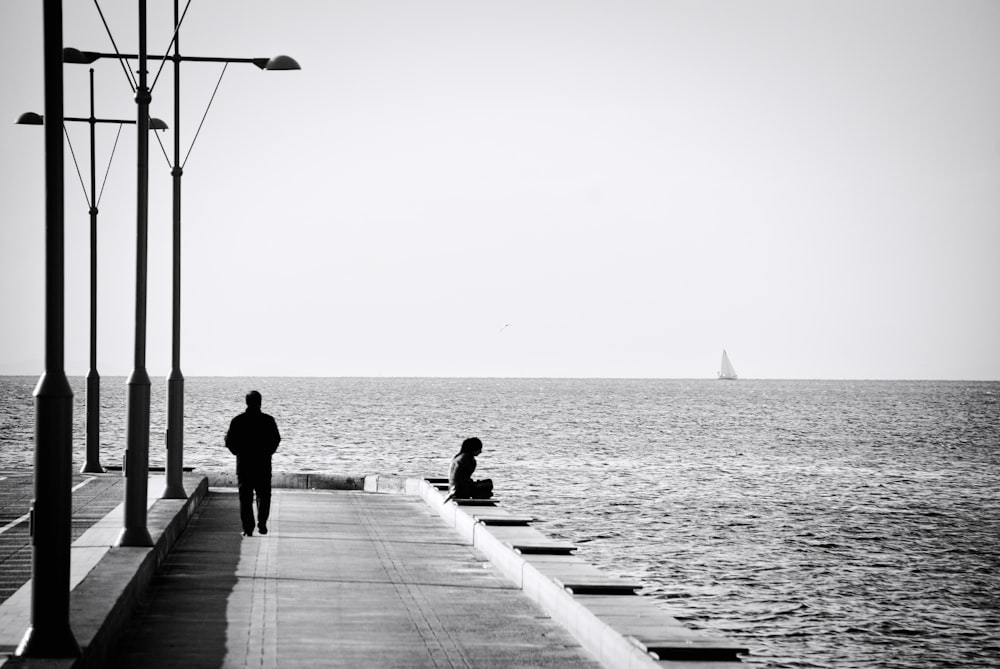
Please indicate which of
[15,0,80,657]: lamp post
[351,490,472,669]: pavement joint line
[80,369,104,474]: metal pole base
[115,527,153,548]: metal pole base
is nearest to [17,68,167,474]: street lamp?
[80,369,104,474]: metal pole base

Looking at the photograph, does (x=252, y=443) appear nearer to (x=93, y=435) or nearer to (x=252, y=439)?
(x=252, y=439)

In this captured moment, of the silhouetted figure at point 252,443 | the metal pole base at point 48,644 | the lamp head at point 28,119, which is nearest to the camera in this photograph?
the metal pole base at point 48,644

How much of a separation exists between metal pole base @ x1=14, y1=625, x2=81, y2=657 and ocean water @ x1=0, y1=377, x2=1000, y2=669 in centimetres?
949

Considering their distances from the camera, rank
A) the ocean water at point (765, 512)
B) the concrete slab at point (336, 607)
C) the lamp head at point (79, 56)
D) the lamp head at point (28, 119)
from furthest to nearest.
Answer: the lamp head at point (28, 119) → the ocean water at point (765, 512) → the lamp head at point (79, 56) → the concrete slab at point (336, 607)

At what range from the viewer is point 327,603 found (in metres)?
13.1

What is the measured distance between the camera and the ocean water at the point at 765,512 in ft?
64.3

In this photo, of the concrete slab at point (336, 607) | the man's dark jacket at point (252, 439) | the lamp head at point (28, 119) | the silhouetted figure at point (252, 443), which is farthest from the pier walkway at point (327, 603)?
the lamp head at point (28, 119)

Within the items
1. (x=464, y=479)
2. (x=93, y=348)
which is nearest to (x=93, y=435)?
(x=93, y=348)

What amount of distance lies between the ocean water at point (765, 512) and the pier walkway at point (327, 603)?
13.0ft

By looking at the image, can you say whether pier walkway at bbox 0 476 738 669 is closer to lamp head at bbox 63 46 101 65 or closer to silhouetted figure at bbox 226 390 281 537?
silhouetted figure at bbox 226 390 281 537

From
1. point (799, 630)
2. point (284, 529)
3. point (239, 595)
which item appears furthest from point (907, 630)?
point (239, 595)

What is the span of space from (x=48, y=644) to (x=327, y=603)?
14.3ft

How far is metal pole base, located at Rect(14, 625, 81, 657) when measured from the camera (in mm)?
8969

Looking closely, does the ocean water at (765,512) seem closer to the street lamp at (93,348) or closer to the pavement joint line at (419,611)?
the pavement joint line at (419,611)
